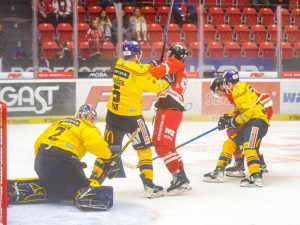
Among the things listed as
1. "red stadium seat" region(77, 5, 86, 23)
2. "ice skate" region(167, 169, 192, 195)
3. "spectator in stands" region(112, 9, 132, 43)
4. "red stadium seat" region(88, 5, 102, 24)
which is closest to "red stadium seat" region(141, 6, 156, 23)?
"spectator in stands" region(112, 9, 132, 43)

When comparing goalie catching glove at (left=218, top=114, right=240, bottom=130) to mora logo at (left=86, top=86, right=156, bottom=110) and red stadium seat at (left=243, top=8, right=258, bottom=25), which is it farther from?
red stadium seat at (left=243, top=8, right=258, bottom=25)

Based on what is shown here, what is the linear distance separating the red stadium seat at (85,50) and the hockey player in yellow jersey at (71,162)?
255 inches

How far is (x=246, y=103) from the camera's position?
6.59 metres

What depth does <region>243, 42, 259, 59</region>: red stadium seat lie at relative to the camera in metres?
12.8

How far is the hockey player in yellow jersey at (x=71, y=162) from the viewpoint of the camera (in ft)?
17.6

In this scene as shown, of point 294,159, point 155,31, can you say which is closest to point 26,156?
point 294,159

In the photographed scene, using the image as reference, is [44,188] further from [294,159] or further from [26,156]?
[294,159]

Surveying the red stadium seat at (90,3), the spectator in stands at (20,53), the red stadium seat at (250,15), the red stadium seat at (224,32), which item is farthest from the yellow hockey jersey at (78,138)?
the red stadium seat at (250,15)

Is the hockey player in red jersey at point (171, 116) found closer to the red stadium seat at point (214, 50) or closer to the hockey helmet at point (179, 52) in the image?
the hockey helmet at point (179, 52)

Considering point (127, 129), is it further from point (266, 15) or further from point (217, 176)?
point (266, 15)

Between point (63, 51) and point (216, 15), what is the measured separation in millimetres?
3402

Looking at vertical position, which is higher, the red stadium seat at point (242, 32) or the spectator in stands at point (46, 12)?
the spectator in stands at point (46, 12)

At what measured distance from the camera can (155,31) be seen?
1245 centimetres

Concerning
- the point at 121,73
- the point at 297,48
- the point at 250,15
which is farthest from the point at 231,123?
the point at 250,15
